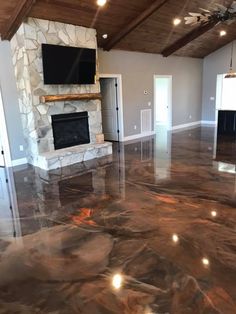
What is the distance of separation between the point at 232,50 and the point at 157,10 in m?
5.40

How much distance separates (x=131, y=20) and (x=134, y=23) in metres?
0.10

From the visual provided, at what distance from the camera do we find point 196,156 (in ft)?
21.4

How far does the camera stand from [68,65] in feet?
19.9

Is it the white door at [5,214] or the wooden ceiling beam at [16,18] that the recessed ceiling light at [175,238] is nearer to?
the white door at [5,214]

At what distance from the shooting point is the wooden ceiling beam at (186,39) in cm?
827

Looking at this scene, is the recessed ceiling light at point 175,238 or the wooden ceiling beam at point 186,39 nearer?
the recessed ceiling light at point 175,238

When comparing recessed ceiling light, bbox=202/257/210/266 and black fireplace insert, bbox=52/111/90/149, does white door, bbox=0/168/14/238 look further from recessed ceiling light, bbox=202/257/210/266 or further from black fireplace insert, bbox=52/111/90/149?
recessed ceiling light, bbox=202/257/210/266

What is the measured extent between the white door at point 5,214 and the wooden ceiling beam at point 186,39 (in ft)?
23.8

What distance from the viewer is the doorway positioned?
10.4m

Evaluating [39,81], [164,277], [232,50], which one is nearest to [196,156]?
[39,81]

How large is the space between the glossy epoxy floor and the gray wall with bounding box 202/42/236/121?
691 cm

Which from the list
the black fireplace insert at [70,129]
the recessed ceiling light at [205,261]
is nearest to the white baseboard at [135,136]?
the black fireplace insert at [70,129]

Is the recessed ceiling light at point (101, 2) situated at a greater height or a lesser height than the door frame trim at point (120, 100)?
greater

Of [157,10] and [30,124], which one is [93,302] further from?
[157,10]
